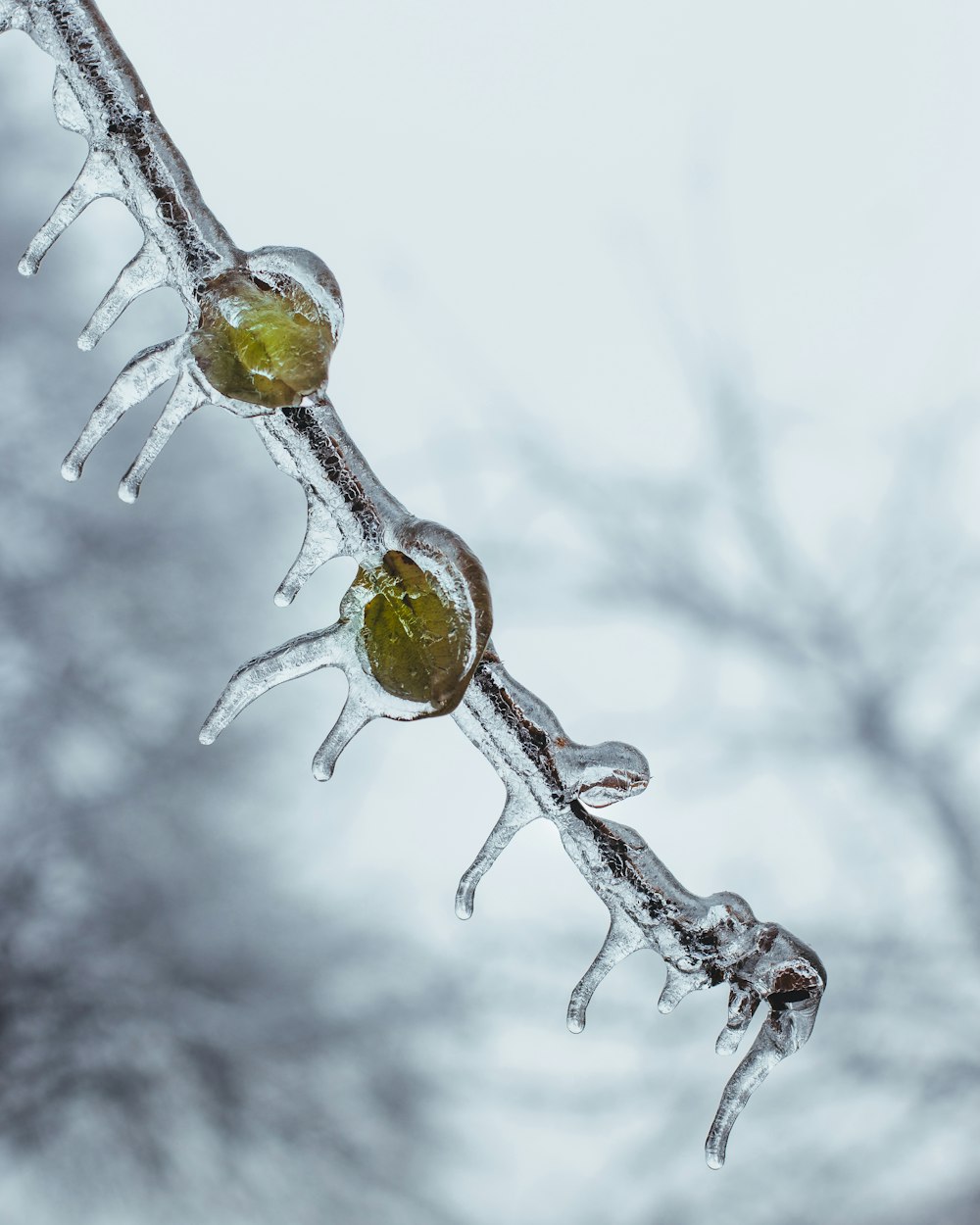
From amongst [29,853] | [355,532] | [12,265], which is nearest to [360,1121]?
[29,853]

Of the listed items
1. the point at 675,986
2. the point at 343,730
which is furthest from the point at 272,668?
the point at 675,986

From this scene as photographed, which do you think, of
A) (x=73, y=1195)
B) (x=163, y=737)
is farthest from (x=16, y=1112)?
(x=163, y=737)

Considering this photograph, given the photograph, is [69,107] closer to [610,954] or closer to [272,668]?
[272,668]

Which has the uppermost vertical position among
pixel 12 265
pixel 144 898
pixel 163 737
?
pixel 12 265

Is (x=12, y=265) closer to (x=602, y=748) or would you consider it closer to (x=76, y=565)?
(x=76, y=565)

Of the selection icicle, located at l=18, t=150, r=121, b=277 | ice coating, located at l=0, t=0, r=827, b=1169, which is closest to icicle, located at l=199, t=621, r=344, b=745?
ice coating, located at l=0, t=0, r=827, b=1169

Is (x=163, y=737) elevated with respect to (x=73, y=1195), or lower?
elevated

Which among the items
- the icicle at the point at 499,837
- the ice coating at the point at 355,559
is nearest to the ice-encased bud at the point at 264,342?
the ice coating at the point at 355,559

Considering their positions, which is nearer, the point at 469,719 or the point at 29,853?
the point at 469,719
